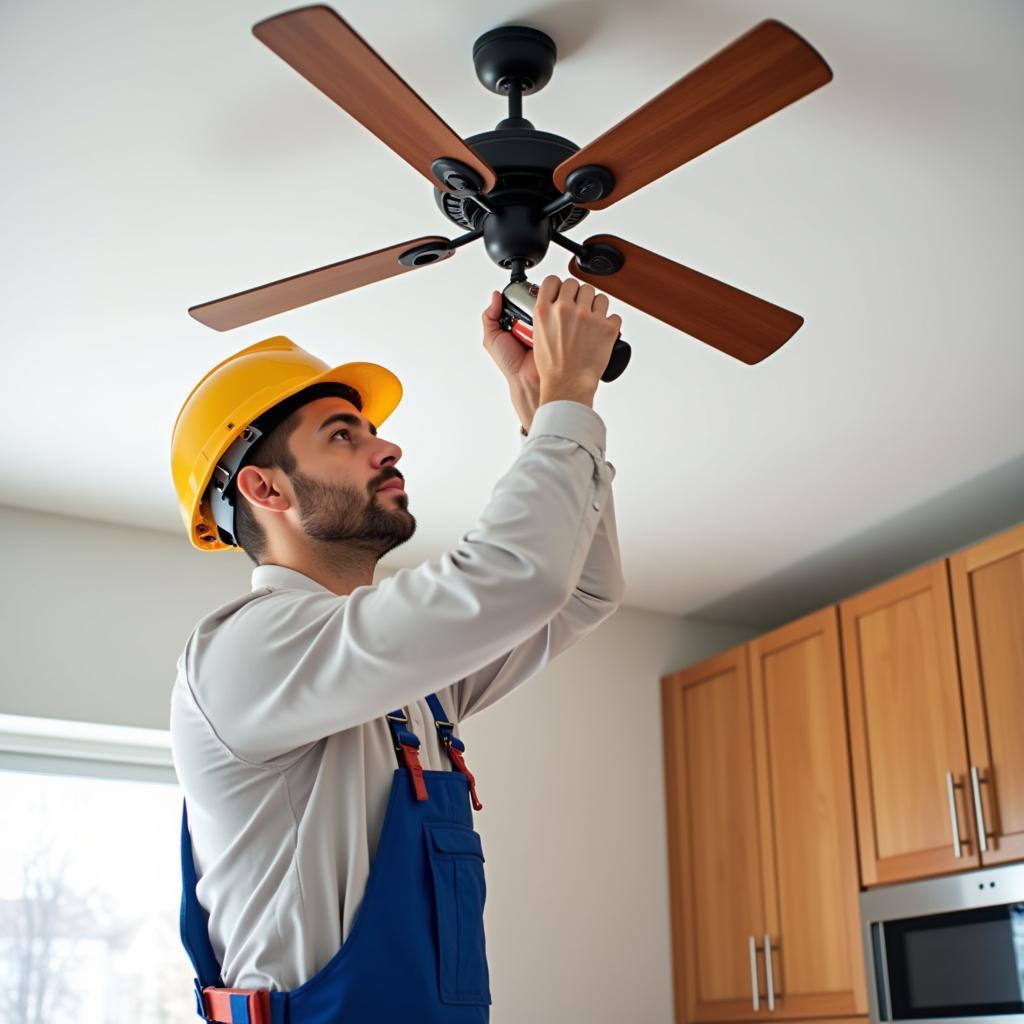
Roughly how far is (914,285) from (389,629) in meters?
1.48

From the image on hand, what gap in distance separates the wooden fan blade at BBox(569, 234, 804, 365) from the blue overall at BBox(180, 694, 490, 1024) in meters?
0.65

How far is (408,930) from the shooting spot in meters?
1.12

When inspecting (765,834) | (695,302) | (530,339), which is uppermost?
(695,302)

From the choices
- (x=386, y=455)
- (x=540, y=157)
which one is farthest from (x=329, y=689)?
(x=540, y=157)

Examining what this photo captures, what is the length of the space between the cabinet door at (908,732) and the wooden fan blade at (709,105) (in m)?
1.75

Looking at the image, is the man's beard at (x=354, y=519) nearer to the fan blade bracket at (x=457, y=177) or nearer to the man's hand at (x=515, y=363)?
the man's hand at (x=515, y=363)

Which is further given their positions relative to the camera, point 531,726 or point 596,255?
point 531,726

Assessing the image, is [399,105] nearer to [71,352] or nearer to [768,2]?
[768,2]

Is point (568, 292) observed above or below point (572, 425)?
above

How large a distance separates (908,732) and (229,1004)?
2.13 metres

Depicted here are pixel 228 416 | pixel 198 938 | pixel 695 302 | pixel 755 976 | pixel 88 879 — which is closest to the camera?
pixel 198 938

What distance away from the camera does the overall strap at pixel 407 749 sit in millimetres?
1199

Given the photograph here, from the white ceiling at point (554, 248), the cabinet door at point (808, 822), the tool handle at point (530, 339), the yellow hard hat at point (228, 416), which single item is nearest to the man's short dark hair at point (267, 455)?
the yellow hard hat at point (228, 416)

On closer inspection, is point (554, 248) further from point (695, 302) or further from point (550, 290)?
point (550, 290)
